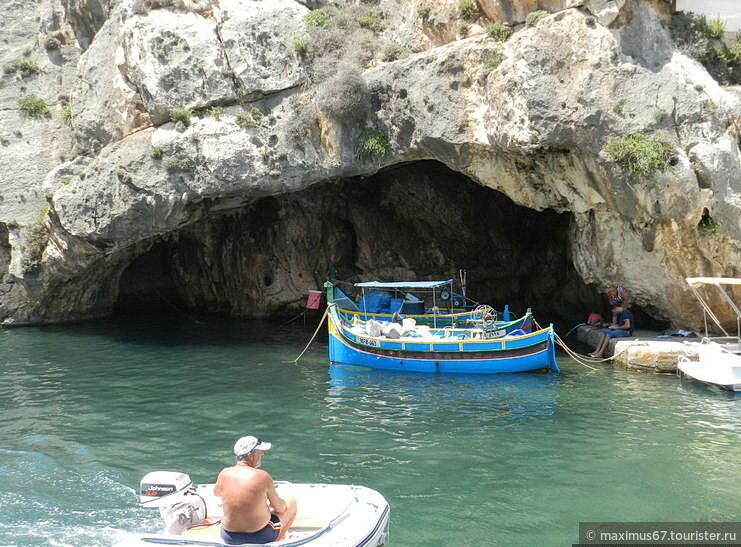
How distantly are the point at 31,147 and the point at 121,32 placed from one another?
299 inches

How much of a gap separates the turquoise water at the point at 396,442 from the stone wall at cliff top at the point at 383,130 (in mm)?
5257

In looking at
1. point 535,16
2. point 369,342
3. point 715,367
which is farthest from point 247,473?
point 535,16

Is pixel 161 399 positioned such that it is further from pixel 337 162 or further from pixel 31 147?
pixel 31 147

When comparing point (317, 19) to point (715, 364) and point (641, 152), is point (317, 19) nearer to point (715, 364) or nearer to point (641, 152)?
point (641, 152)

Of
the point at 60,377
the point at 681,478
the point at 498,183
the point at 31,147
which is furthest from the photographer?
the point at 31,147

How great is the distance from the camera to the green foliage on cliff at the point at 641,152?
666 inches

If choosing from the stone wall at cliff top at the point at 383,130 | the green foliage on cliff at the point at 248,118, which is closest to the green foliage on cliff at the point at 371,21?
the stone wall at cliff top at the point at 383,130

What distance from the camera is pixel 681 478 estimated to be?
9617 mm

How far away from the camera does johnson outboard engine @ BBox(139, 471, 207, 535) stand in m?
7.30

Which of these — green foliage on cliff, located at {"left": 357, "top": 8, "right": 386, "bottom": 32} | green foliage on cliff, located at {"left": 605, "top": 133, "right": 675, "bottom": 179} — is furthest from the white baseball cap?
green foliage on cliff, located at {"left": 357, "top": 8, "right": 386, "bottom": 32}

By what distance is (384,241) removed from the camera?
31.2 metres

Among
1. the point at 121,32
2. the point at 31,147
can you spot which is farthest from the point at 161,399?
the point at 31,147

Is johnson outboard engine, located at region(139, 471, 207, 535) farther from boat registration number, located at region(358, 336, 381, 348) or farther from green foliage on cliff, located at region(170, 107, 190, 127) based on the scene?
green foliage on cliff, located at region(170, 107, 190, 127)

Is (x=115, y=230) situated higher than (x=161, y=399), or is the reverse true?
(x=115, y=230)
